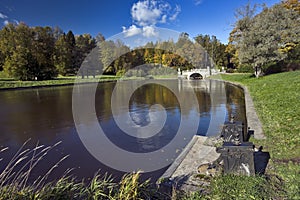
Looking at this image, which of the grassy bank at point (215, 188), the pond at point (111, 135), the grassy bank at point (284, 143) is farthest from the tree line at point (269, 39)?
the grassy bank at point (215, 188)

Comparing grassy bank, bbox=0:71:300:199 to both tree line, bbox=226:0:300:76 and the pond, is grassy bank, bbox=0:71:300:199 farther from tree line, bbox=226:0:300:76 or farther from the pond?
tree line, bbox=226:0:300:76

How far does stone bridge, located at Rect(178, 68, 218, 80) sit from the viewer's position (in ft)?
115

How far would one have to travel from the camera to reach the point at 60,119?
889 centimetres

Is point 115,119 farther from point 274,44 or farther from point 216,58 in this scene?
point 216,58

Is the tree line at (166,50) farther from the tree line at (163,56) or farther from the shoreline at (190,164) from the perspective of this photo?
the shoreline at (190,164)

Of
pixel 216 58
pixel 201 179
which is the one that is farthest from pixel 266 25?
pixel 216 58

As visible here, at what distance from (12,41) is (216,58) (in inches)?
1490

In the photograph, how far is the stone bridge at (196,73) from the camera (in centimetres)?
3491

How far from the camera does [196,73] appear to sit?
35875 mm

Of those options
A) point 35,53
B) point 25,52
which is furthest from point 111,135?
point 35,53

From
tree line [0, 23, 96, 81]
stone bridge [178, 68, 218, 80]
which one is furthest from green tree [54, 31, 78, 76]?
stone bridge [178, 68, 218, 80]

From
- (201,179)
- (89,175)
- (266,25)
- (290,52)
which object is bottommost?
(89,175)

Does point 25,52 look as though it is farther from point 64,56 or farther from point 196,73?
point 196,73

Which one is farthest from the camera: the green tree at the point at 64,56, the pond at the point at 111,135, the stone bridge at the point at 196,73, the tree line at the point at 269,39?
the green tree at the point at 64,56
